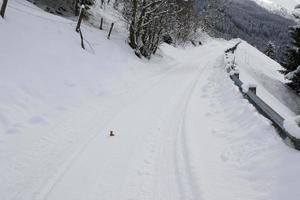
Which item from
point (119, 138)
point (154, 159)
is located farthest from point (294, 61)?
point (154, 159)

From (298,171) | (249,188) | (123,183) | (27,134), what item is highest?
(298,171)

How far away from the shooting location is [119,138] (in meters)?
8.82

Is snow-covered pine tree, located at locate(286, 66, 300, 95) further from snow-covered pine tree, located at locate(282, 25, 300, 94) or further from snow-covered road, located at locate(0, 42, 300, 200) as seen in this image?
snow-covered road, located at locate(0, 42, 300, 200)

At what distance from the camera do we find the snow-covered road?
241 inches

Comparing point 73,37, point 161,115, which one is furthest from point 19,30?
point 161,115

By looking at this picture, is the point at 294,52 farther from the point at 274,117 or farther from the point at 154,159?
the point at 154,159

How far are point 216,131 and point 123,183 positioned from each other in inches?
156

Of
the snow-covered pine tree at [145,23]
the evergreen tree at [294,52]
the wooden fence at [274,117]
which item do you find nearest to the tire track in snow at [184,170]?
the wooden fence at [274,117]

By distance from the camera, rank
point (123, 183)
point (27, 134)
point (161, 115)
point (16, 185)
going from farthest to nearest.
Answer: point (161, 115) < point (27, 134) < point (123, 183) < point (16, 185)

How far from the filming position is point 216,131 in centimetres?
970

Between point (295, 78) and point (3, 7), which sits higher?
point (295, 78)

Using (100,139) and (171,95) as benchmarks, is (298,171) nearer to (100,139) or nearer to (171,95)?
(100,139)

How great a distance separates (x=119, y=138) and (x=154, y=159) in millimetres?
1544

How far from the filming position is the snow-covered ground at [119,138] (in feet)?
20.5
